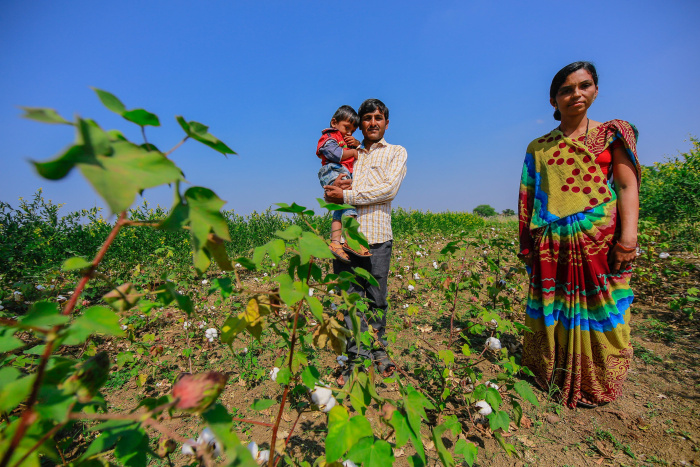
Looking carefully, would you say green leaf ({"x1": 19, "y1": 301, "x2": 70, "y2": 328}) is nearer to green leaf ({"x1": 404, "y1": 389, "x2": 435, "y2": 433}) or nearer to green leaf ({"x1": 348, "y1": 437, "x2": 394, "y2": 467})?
green leaf ({"x1": 348, "y1": 437, "x2": 394, "y2": 467})

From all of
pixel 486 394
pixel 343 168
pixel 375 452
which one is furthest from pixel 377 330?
pixel 375 452

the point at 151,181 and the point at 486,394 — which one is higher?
the point at 151,181

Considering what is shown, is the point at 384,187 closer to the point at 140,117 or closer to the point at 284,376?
the point at 284,376

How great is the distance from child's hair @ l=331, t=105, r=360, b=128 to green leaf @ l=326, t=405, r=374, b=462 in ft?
7.83

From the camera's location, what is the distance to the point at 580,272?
6.46 feet

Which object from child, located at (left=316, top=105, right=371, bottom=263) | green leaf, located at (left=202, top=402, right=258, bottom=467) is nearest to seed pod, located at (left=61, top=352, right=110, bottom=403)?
green leaf, located at (left=202, top=402, right=258, bottom=467)

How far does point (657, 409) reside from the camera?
6.21 ft

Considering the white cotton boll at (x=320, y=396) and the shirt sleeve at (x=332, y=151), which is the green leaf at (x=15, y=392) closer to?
the white cotton boll at (x=320, y=396)

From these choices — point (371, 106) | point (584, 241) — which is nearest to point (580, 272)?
point (584, 241)

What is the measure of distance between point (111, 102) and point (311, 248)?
0.40 metres

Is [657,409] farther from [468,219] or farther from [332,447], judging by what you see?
[468,219]

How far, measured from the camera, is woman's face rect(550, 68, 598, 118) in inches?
73.3

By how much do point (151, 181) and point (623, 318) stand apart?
2663mm

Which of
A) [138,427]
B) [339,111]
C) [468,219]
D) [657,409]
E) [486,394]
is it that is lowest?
[657,409]
